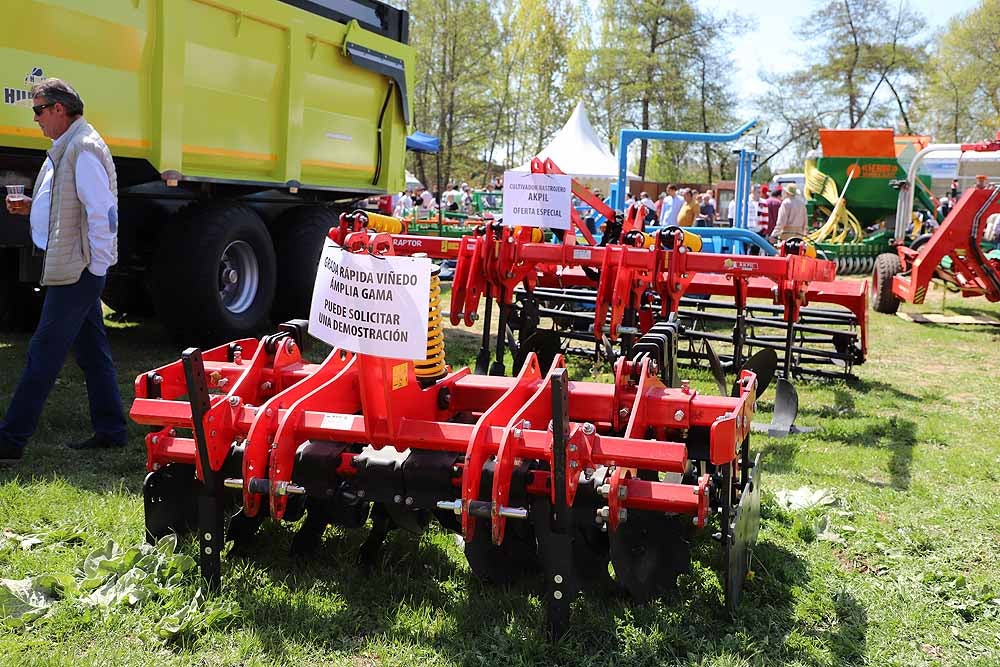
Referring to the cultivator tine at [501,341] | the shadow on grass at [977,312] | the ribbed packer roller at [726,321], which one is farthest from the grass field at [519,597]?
the shadow on grass at [977,312]

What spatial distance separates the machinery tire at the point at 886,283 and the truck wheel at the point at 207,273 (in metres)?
7.86

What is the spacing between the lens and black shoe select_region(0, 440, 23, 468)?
4.54 m

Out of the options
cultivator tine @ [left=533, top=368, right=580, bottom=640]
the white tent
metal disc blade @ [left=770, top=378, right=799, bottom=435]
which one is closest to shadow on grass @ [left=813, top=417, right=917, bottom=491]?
metal disc blade @ [left=770, top=378, right=799, bottom=435]

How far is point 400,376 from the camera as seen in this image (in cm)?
332

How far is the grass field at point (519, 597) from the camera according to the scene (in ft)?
9.70

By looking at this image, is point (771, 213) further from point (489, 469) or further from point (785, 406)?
point (489, 469)

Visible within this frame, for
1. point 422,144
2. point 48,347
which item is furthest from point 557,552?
point 422,144

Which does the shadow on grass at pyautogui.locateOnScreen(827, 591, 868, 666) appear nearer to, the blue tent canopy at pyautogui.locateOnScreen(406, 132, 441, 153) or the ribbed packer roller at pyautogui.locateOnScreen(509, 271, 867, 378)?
the ribbed packer roller at pyautogui.locateOnScreen(509, 271, 867, 378)

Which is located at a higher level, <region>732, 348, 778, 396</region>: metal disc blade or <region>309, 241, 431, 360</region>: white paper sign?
<region>309, 241, 431, 360</region>: white paper sign

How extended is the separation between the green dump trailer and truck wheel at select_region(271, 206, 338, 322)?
0.01 m

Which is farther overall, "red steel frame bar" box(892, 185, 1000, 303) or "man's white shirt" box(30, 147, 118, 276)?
"red steel frame bar" box(892, 185, 1000, 303)

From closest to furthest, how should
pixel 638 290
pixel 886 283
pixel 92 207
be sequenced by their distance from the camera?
pixel 92 207
pixel 638 290
pixel 886 283

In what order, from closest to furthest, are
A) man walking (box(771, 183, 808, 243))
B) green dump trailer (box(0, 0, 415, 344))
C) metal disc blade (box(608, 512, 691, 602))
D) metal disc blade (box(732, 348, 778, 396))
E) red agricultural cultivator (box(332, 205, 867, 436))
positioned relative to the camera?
metal disc blade (box(608, 512, 691, 602))
metal disc blade (box(732, 348, 778, 396))
red agricultural cultivator (box(332, 205, 867, 436))
green dump trailer (box(0, 0, 415, 344))
man walking (box(771, 183, 808, 243))

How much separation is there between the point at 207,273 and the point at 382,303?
4490mm
